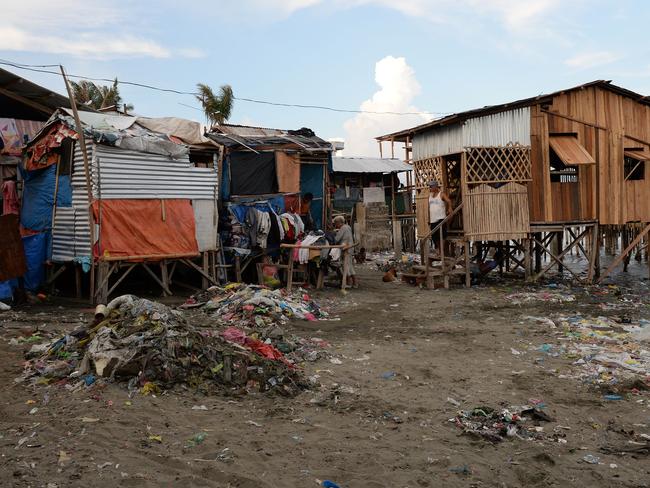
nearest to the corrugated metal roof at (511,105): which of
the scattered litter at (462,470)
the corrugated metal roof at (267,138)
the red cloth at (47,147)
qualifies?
the corrugated metal roof at (267,138)

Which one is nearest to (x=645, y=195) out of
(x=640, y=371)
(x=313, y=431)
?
(x=640, y=371)

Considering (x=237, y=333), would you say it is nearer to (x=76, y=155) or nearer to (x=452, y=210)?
(x=76, y=155)

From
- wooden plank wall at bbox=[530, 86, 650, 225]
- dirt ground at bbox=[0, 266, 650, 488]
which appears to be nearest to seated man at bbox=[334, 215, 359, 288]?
wooden plank wall at bbox=[530, 86, 650, 225]

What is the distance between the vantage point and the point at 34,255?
12.1 metres

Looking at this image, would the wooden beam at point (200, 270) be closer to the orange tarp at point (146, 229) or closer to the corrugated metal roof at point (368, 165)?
the orange tarp at point (146, 229)

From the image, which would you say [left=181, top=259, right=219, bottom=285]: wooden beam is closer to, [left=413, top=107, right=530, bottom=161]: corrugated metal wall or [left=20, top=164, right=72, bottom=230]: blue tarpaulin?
[left=20, top=164, right=72, bottom=230]: blue tarpaulin

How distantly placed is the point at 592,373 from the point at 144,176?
341 inches

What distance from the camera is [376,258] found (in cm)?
2416

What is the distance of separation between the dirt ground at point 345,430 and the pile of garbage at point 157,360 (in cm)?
23

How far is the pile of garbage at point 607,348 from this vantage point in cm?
707

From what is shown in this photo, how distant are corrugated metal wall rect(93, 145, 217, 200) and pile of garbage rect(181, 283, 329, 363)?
222cm

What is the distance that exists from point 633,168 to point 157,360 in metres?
14.4

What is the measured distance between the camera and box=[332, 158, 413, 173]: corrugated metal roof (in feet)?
87.8

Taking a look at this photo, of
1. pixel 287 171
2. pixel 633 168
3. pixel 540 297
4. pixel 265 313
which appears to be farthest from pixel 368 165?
pixel 265 313
